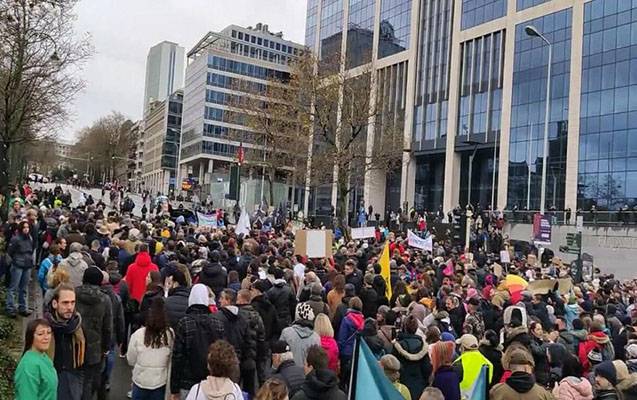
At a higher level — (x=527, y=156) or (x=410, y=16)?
(x=410, y=16)

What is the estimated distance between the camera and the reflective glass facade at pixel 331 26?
73812 mm

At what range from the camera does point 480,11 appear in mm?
55719

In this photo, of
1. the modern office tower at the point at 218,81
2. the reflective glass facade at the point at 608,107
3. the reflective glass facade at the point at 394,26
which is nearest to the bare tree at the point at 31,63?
the reflective glass facade at the point at 608,107

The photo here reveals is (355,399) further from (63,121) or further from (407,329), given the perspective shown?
(63,121)

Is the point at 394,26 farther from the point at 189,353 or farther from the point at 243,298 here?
the point at 189,353

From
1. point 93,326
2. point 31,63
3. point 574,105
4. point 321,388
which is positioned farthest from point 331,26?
point 321,388

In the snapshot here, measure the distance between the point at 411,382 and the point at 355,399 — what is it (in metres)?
2.58

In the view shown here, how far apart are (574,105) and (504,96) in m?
6.70

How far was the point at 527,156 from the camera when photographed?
4981cm

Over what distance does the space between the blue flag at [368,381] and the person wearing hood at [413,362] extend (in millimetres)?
2496

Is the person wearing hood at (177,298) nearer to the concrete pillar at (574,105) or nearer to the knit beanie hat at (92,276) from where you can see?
the knit beanie hat at (92,276)

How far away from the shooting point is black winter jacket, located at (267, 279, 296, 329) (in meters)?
9.09

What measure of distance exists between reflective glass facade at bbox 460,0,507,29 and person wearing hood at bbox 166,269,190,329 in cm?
5127

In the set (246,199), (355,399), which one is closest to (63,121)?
(246,199)
